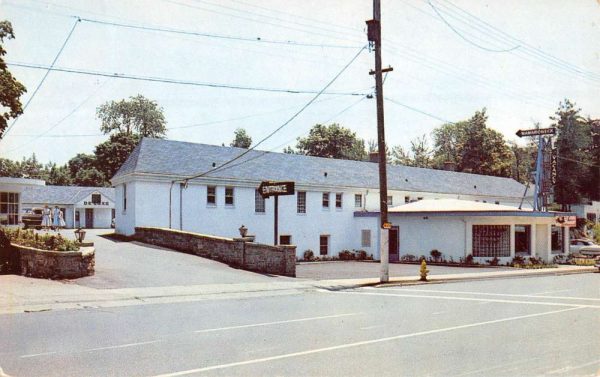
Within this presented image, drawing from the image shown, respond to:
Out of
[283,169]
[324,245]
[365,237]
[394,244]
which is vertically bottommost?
[324,245]

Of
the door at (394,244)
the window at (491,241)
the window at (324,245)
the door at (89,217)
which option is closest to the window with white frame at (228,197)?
the window at (324,245)

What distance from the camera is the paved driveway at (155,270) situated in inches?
757

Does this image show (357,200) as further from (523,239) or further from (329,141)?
(329,141)

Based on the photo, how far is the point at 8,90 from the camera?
20.0 m

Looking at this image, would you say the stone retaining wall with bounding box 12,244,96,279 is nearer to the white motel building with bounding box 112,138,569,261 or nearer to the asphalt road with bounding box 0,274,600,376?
the asphalt road with bounding box 0,274,600,376

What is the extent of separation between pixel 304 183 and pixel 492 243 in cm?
1371

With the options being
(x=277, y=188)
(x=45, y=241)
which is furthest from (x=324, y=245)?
(x=45, y=241)

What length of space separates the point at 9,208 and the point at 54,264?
14.7 m

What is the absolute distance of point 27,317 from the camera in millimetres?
12492

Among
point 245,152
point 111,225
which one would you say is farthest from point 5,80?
point 111,225

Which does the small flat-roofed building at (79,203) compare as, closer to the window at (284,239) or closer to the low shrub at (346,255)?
the window at (284,239)

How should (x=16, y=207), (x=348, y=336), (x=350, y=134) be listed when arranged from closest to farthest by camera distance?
(x=348, y=336) < (x=16, y=207) < (x=350, y=134)

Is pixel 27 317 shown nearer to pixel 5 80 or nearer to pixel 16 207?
pixel 5 80

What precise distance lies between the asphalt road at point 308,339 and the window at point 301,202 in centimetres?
2536
